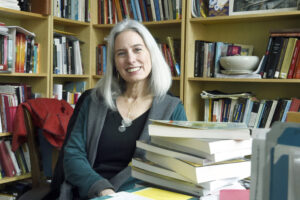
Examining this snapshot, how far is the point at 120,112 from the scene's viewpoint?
1715mm

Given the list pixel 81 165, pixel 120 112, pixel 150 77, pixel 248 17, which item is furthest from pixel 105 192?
pixel 248 17

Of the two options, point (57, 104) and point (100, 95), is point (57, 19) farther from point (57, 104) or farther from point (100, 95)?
point (100, 95)

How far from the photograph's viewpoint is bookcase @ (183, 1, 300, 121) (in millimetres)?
2727

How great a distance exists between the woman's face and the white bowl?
101 cm

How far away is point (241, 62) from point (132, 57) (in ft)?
3.67

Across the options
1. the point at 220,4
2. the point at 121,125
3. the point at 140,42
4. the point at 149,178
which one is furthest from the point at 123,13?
the point at 149,178

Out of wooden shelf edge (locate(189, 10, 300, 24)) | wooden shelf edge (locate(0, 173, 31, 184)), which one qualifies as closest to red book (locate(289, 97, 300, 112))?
wooden shelf edge (locate(189, 10, 300, 24))

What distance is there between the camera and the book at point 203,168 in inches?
33.6

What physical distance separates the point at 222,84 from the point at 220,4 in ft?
2.11

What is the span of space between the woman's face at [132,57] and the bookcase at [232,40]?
3.37 ft

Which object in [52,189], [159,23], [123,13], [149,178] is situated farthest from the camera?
[123,13]

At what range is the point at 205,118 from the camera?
282 cm

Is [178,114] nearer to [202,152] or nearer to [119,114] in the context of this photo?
[119,114]

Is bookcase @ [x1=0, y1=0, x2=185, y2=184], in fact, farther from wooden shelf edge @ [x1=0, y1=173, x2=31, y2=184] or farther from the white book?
the white book
